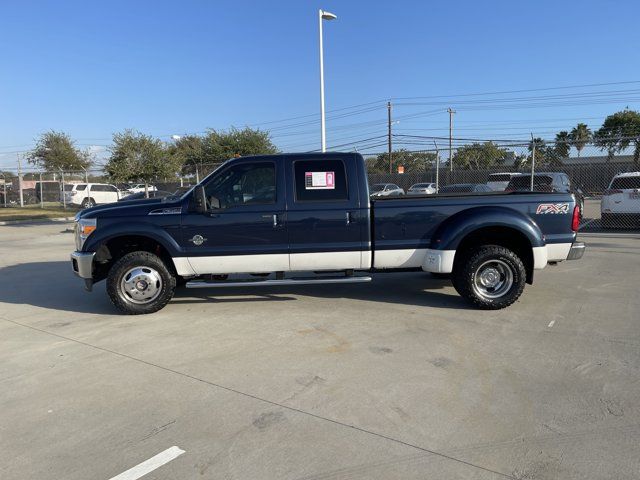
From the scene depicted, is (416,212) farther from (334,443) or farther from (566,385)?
(334,443)

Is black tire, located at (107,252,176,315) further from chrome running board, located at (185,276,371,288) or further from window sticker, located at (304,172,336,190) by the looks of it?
window sticker, located at (304,172,336,190)

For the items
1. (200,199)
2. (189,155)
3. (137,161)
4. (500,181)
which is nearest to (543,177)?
(500,181)

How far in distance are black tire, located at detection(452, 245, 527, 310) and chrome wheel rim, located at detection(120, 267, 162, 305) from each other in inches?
154

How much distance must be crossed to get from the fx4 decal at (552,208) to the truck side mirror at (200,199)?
167 inches

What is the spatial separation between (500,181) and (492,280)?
67.2 ft

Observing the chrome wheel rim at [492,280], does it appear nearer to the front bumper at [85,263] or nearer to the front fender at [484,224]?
the front fender at [484,224]

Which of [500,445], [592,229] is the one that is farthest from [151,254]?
[592,229]

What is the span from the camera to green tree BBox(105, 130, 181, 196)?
24.3 m

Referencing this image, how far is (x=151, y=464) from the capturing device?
2.92 meters

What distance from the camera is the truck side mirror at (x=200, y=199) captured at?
19.6ft

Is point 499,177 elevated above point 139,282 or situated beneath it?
elevated above

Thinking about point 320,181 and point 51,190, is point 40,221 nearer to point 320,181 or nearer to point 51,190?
point 51,190

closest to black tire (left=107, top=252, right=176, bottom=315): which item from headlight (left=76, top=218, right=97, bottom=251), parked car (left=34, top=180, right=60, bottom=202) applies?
headlight (left=76, top=218, right=97, bottom=251)

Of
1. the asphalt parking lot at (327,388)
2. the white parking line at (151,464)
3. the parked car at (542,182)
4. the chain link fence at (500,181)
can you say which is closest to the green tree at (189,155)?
the chain link fence at (500,181)
